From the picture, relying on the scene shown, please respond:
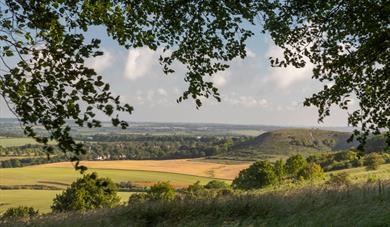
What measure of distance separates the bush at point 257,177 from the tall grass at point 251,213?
7825cm

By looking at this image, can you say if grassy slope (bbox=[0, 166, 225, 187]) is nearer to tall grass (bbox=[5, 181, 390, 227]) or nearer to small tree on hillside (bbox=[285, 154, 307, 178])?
small tree on hillside (bbox=[285, 154, 307, 178])

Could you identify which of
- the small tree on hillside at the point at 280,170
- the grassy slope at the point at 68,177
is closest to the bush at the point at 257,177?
the small tree on hillside at the point at 280,170

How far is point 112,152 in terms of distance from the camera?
190625 mm

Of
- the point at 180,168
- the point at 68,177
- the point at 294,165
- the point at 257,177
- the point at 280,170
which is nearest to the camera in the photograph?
the point at 257,177

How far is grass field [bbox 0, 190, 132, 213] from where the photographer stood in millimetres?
83438

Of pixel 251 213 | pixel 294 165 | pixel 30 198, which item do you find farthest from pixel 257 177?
pixel 251 213

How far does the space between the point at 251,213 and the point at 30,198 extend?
301 ft

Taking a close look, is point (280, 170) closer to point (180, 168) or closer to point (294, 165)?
point (294, 165)

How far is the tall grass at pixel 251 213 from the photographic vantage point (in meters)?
9.10

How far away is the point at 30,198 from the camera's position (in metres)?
93.2

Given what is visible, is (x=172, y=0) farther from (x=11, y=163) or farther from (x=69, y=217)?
(x=11, y=163)

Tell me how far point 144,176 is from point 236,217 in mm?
111457

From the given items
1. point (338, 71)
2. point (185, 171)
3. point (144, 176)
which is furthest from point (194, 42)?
point (185, 171)

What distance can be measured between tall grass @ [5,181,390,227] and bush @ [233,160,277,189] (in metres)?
78.2
